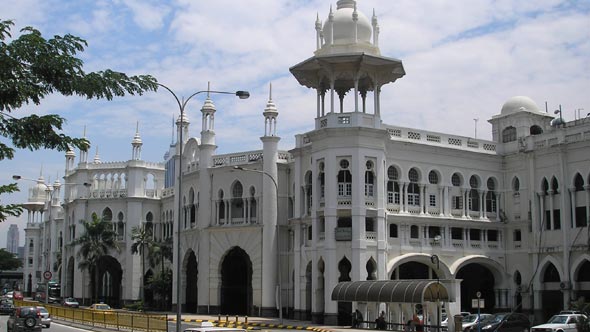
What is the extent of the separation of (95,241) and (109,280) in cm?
1435

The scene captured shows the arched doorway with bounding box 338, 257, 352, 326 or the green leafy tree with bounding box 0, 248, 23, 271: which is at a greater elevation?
the green leafy tree with bounding box 0, 248, 23, 271

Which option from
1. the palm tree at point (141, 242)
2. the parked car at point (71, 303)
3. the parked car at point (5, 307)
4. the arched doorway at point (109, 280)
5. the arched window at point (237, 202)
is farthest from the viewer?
the arched doorway at point (109, 280)

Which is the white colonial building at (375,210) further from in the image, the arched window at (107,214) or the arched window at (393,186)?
the arched window at (107,214)

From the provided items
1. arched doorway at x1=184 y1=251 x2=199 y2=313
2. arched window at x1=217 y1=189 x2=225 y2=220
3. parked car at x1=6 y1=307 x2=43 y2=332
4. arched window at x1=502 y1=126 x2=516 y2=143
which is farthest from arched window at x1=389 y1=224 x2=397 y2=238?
parked car at x1=6 y1=307 x2=43 y2=332

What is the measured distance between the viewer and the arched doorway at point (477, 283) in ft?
181

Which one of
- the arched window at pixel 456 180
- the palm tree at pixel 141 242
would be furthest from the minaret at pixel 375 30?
the palm tree at pixel 141 242

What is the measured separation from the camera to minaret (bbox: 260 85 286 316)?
56.5m

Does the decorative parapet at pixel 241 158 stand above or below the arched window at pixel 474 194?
above

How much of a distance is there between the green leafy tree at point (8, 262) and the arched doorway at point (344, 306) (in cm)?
11209

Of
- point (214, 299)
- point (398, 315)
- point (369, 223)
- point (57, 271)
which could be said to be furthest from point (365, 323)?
point (57, 271)

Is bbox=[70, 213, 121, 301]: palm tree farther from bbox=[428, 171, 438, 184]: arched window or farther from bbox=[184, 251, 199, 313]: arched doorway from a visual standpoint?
bbox=[428, 171, 438, 184]: arched window

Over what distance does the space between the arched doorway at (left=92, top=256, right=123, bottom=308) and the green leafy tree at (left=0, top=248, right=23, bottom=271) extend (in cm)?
6419

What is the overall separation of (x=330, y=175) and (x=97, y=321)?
16.2 metres

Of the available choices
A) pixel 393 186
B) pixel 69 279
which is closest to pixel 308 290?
pixel 393 186
